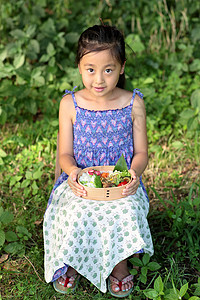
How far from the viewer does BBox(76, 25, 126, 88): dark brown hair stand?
2295mm

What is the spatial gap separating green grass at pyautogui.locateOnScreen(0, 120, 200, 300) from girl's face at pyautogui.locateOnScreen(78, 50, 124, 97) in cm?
88

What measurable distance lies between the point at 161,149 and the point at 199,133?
38cm

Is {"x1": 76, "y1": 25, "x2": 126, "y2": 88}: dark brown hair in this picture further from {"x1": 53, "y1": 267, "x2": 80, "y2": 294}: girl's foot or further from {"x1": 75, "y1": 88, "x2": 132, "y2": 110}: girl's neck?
{"x1": 53, "y1": 267, "x2": 80, "y2": 294}: girl's foot

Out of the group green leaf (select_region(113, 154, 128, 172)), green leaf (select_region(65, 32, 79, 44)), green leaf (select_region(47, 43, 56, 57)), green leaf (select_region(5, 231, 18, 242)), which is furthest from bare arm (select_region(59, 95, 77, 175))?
green leaf (select_region(65, 32, 79, 44))

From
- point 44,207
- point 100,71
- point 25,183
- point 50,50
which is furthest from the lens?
point 50,50

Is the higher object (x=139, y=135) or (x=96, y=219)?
(x=139, y=135)

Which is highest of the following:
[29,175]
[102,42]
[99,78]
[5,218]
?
[102,42]

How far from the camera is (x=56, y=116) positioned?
12.7ft

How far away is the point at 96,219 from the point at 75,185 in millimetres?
214

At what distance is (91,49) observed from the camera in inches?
90.0

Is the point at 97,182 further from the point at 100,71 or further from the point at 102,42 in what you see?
the point at 102,42

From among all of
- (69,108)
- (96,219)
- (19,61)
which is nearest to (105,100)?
(69,108)

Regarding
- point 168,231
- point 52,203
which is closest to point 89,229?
point 52,203

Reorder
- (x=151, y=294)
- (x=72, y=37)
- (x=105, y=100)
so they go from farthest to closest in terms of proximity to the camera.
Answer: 1. (x=72, y=37)
2. (x=105, y=100)
3. (x=151, y=294)
